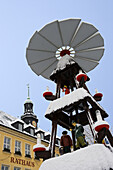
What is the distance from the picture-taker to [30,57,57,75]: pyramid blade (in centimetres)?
888

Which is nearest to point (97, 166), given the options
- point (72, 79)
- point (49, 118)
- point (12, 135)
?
point (49, 118)

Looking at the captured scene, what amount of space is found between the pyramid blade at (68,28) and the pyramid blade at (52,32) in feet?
0.58

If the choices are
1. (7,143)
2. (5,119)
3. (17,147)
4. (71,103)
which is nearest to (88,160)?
(71,103)

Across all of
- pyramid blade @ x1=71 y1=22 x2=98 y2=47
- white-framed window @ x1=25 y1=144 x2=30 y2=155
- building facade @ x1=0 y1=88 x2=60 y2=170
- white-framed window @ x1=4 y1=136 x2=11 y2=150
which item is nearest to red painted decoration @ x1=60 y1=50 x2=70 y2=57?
pyramid blade @ x1=71 y1=22 x2=98 y2=47

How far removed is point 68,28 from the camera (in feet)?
26.0

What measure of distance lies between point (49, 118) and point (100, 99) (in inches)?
86.3

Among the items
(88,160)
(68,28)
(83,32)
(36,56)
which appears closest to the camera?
(88,160)

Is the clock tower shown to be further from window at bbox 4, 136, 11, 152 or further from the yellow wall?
window at bbox 4, 136, 11, 152

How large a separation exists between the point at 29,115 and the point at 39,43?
2392 centimetres

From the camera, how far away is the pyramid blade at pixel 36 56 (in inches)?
333

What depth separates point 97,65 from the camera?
927 cm

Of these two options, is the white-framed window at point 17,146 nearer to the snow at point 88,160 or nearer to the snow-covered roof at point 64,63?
the snow-covered roof at point 64,63

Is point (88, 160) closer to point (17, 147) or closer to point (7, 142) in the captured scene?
point (7, 142)

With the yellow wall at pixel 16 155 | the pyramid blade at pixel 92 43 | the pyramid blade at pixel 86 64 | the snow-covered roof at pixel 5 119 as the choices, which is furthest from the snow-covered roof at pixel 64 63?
the snow-covered roof at pixel 5 119
